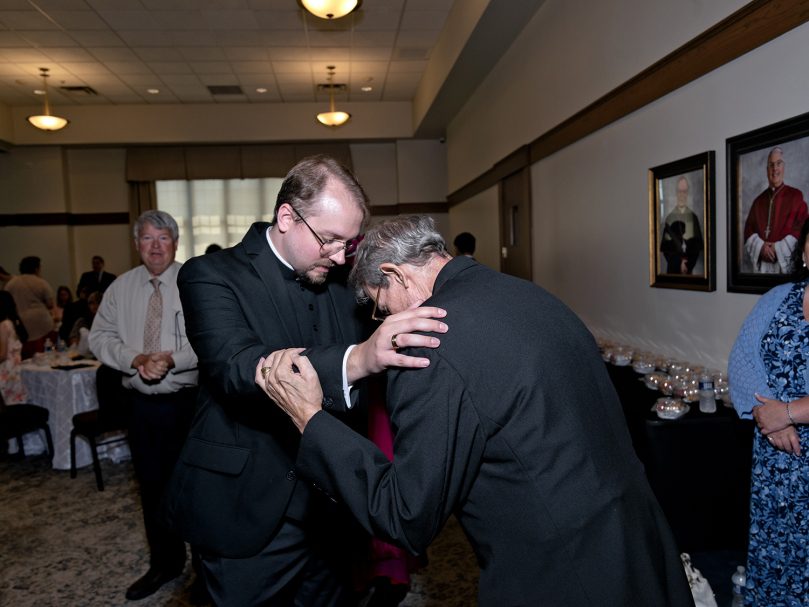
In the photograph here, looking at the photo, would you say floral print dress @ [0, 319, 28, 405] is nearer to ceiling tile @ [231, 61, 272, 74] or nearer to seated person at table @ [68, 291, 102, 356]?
seated person at table @ [68, 291, 102, 356]

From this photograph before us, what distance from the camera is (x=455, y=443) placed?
3.46 feet

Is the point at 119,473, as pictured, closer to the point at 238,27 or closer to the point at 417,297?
the point at 417,297

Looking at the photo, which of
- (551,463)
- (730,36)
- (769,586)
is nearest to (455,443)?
(551,463)

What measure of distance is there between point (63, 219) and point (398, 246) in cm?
1231

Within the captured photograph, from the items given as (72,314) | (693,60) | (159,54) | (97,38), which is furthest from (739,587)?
(159,54)

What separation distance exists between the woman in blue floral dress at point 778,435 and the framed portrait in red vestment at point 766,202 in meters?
0.23

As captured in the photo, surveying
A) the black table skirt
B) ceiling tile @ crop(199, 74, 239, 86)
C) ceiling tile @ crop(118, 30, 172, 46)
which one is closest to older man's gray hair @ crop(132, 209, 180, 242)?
the black table skirt

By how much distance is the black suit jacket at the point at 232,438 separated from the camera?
5.55 ft

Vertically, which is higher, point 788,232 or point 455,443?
point 788,232

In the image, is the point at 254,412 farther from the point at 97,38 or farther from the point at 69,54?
the point at 69,54

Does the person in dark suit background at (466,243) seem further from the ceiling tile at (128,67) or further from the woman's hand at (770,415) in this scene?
the ceiling tile at (128,67)

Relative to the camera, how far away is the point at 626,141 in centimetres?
412

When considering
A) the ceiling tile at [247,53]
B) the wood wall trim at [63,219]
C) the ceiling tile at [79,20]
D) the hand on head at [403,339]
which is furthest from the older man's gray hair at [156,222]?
the wood wall trim at [63,219]

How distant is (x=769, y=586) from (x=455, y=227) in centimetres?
942
